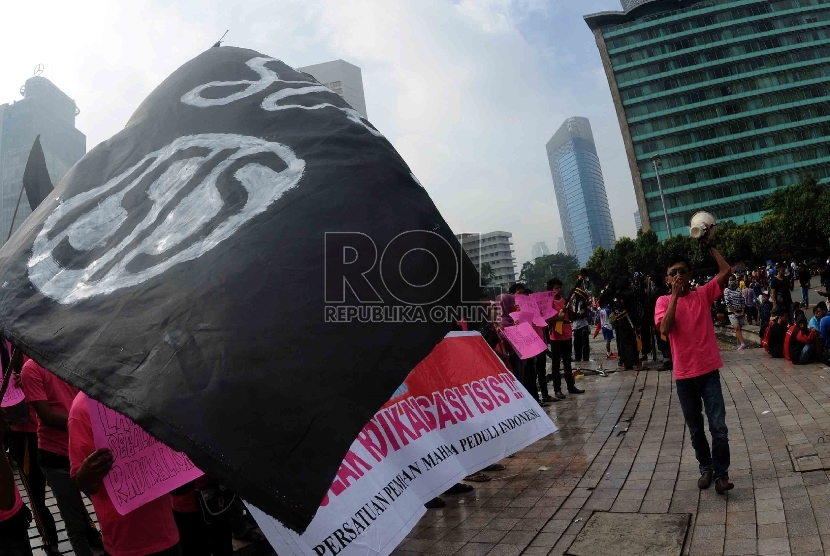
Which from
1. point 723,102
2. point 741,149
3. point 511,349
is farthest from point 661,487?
point 723,102

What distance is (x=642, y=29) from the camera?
89.1 m

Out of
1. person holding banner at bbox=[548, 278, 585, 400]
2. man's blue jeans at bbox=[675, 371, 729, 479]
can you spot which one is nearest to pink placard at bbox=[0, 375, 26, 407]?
man's blue jeans at bbox=[675, 371, 729, 479]

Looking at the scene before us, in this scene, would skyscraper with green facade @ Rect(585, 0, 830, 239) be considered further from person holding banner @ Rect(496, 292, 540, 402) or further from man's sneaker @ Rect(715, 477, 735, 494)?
man's sneaker @ Rect(715, 477, 735, 494)

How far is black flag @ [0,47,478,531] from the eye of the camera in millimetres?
1046

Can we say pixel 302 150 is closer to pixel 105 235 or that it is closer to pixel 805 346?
pixel 105 235

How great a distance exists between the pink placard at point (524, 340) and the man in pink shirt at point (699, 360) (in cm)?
303

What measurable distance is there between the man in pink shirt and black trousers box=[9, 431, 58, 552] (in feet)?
17.6

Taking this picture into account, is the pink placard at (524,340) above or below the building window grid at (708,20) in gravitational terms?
below

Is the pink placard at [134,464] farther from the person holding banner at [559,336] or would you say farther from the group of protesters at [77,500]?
the person holding banner at [559,336]

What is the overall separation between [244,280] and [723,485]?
14.4 ft

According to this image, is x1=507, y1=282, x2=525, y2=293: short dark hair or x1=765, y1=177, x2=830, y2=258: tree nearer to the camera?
x1=507, y1=282, x2=525, y2=293: short dark hair

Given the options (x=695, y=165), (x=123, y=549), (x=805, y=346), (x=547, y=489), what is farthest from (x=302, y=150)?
(x=695, y=165)

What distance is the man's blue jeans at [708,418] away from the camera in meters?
4.30

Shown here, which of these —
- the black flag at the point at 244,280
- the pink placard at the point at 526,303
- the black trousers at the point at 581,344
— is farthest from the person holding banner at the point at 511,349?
the black flag at the point at 244,280
